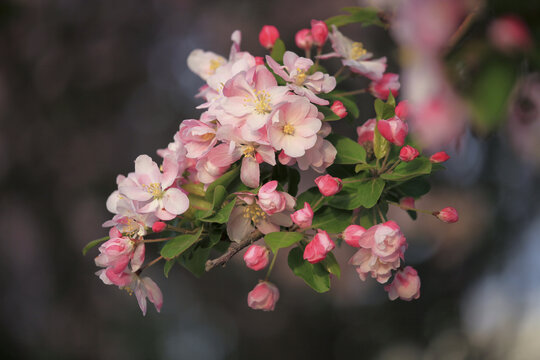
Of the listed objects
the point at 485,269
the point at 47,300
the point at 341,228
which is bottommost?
the point at 47,300

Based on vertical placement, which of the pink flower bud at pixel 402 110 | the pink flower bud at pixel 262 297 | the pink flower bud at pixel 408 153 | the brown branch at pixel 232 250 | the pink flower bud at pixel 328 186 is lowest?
the pink flower bud at pixel 262 297

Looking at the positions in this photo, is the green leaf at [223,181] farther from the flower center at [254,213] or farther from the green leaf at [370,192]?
the green leaf at [370,192]

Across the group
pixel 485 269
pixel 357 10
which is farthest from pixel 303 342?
pixel 357 10

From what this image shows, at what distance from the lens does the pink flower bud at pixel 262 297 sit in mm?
622

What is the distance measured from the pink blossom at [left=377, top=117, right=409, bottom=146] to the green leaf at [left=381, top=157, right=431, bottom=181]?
32 mm

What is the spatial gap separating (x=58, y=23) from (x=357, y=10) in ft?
6.51

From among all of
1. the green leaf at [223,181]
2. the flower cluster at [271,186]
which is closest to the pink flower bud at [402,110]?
the flower cluster at [271,186]

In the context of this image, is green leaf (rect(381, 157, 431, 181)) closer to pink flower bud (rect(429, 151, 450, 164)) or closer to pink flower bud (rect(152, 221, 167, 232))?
Answer: pink flower bud (rect(429, 151, 450, 164))

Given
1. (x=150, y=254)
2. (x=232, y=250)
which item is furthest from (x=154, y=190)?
(x=150, y=254)

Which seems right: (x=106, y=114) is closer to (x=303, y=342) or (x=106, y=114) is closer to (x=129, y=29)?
(x=129, y=29)

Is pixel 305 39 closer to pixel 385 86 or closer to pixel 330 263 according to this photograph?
pixel 385 86

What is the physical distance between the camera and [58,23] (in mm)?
2264

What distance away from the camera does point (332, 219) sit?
61 centimetres

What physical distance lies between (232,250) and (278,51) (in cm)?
28
